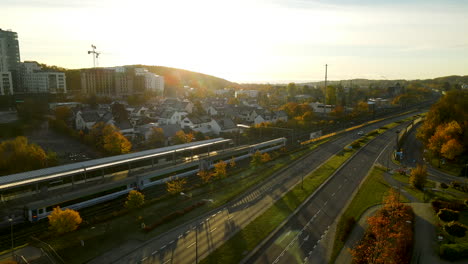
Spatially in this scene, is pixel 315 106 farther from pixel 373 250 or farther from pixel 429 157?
pixel 373 250

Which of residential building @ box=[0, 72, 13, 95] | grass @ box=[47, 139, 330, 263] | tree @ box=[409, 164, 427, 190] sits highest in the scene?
residential building @ box=[0, 72, 13, 95]

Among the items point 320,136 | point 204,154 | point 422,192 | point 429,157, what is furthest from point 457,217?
point 320,136

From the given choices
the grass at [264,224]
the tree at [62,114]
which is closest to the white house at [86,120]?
the tree at [62,114]

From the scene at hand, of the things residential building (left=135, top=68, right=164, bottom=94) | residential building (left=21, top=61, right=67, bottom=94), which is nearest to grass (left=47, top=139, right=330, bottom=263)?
residential building (left=21, top=61, right=67, bottom=94)

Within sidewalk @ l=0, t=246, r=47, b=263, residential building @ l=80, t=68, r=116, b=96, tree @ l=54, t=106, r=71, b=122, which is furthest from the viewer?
residential building @ l=80, t=68, r=116, b=96

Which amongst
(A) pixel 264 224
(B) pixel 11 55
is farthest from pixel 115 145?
(B) pixel 11 55

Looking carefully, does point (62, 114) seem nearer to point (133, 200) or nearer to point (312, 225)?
point (133, 200)

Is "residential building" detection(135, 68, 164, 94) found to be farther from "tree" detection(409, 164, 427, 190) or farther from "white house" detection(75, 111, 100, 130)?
"tree" detection(409, 164, 427, 190)
